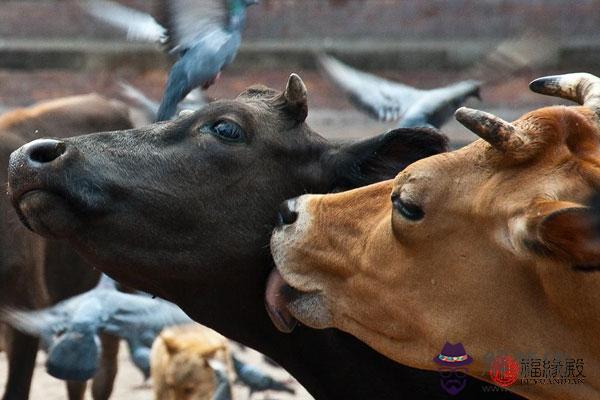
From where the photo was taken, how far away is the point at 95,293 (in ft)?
A: 21.4

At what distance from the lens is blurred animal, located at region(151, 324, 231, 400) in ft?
21.6

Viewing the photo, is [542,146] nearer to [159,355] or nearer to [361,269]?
[361,269]

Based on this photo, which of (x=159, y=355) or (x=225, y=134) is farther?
(x=159, y=355)

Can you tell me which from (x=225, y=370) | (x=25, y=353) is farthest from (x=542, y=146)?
(x=25, y=353)

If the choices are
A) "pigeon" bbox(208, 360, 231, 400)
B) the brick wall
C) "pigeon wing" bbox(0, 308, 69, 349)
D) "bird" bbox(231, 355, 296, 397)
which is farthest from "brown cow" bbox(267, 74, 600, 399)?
the brick wall

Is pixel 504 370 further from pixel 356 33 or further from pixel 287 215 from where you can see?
pixel 356 33

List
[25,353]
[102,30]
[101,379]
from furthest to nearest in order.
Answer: [102,30], [101,379], [25,353]

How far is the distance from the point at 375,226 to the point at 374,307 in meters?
0.22

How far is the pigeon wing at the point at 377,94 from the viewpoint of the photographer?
6926 millimetres

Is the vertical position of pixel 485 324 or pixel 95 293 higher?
pixel 485 324

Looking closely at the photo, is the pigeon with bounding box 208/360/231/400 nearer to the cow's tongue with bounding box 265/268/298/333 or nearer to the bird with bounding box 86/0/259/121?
the bird with bounding box 86/0/259/121

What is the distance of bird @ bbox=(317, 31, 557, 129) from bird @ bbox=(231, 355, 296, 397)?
4.27 feet

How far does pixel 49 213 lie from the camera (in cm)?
434

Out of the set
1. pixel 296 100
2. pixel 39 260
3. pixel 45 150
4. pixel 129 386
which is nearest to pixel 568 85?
pixel 296 100
